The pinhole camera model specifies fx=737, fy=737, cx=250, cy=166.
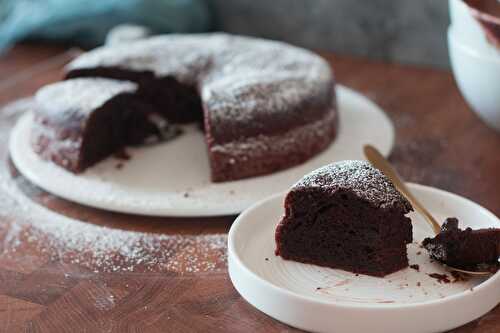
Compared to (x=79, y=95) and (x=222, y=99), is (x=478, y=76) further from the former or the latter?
(x=79, y=95)

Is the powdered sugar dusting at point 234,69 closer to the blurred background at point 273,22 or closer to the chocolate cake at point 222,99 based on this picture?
the chocolate cake at point 222,99

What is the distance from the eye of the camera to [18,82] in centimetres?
327

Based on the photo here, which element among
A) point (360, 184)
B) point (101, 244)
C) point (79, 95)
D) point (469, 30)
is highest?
point (469, 30)

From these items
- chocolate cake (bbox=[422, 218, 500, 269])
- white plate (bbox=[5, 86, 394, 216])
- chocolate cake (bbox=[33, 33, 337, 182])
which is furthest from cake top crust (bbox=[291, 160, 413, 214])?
chocolate cake (bbox=[33, 33, 337, 182])

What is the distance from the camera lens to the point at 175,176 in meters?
2.36

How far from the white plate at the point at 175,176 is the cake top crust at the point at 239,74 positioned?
0.50 feet

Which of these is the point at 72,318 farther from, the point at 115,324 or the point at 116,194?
the point at 116,194

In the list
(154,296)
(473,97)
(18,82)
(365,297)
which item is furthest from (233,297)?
(18,82)

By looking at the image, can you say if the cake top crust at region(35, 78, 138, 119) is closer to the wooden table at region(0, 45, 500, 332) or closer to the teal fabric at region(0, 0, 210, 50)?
the wooden table at region(0, 45, 500, 332)

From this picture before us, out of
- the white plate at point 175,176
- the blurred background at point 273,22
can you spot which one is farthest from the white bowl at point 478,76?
the blurred background at point 273,22

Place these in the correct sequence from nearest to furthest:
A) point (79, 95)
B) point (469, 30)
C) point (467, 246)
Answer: point (467, 246)
point (469, 30)
point (79, 95)

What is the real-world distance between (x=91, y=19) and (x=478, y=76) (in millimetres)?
1993

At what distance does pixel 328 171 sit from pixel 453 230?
0.32 m

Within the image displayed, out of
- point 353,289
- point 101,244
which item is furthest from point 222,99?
point 353,289
